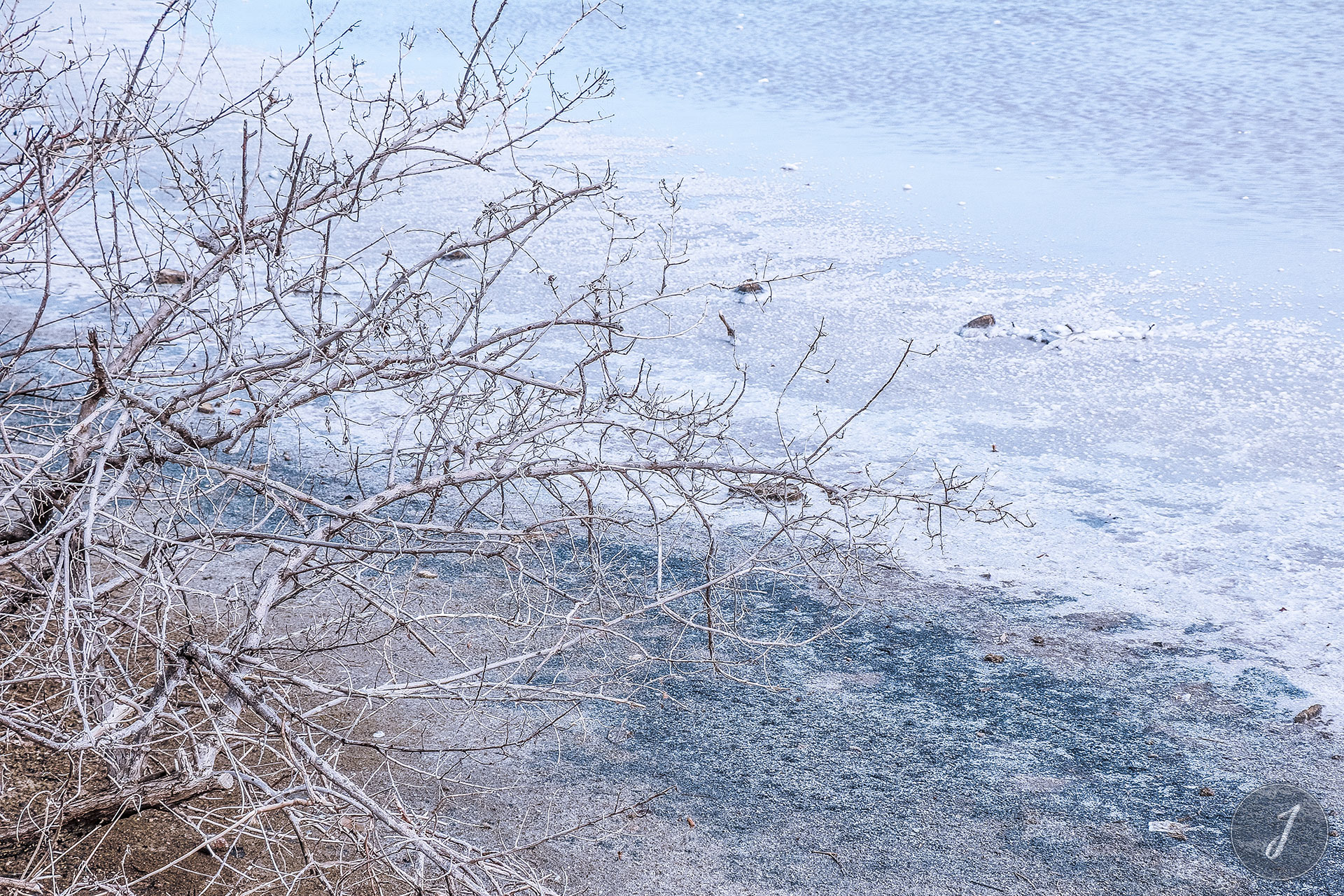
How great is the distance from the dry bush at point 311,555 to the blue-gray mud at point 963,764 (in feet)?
0.86

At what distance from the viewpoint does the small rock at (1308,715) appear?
3.62 m

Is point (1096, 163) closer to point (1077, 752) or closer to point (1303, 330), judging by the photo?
point (1303, 330)

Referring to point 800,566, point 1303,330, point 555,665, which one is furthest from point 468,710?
point 1303,330

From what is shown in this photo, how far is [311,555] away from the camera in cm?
298

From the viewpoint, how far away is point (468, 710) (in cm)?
357

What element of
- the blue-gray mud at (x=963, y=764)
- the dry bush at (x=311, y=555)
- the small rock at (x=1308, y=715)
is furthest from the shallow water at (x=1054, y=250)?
the dry bush at (x=311, y=555)

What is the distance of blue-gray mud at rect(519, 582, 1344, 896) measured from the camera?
10.3 ft

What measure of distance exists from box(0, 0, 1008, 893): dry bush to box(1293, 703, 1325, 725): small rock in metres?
1.20

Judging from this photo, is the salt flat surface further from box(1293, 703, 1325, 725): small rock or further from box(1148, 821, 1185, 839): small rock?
box(1148, 821, 1185, 839): small rock

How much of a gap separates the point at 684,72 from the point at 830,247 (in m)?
6.10

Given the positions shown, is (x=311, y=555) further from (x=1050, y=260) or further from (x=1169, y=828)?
(x=1050, y=260)

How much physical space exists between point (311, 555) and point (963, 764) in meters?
1.94

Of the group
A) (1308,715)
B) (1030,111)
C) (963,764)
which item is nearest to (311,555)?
(963,764)

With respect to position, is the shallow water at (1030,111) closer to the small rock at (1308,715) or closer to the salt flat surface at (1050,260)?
the salt flat surface at (1050,260)
